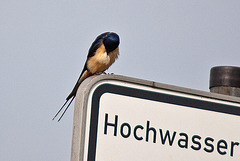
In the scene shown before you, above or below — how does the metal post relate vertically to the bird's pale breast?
below

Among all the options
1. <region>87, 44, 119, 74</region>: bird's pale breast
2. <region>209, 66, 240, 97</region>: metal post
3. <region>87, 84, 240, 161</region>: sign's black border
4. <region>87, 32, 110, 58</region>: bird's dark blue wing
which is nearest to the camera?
<region>87, 84, 240, 161</region>: sign's black border

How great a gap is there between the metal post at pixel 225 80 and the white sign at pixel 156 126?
0.87 feet

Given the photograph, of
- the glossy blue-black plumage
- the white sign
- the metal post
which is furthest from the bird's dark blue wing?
the white sign

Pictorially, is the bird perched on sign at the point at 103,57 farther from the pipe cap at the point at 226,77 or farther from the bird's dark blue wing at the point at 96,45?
the pipe cap at the point at 226,77

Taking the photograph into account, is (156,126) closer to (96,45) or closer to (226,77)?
(226,77)

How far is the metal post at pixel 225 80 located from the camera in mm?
1891

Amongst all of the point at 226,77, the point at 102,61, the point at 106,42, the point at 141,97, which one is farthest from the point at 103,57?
the point at 141,97

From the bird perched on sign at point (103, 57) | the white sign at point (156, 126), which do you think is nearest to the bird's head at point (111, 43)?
the bird perched on sign at point (103, 57)

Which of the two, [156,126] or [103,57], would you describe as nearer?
[156,126]

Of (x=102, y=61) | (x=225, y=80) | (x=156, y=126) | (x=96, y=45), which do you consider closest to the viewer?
(x=156, y=126)

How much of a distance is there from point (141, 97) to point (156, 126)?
0.31ft

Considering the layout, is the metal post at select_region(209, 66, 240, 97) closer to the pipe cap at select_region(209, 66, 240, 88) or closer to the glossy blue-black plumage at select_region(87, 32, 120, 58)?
the pipe cap at select_region(209, 66, 240, 88)

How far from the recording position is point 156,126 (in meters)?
1.47

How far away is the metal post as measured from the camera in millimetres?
1891
